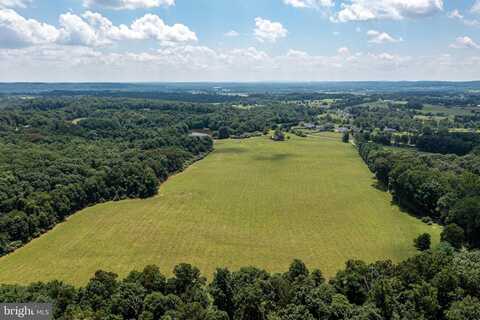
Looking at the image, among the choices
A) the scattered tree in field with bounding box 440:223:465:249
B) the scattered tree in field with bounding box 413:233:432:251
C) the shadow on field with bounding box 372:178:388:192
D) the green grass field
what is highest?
the scattered tree in field with bounding box 440:223:465:249

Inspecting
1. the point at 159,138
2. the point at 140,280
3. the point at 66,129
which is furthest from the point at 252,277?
the point at 66,129

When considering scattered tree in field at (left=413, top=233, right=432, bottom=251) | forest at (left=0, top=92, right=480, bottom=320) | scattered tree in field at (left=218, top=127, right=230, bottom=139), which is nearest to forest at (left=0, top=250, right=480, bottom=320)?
A: forest at (left=0, top=92, right=480, bottom=320)

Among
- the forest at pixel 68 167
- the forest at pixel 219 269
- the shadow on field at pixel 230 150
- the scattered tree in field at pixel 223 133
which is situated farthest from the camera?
the scattered tree in field at pixel 223 133

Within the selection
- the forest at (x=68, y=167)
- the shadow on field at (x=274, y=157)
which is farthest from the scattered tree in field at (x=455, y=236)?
the shadow on field at (x=274, y=157)

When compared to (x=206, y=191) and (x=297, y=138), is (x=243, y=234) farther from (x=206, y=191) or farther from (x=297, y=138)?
(x=297, y=138)

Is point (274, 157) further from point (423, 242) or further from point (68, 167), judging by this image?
point (423, 242)

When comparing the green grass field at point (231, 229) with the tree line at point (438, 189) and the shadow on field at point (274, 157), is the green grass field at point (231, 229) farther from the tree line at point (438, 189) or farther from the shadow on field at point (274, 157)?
the shadow on field at point (274, 157)

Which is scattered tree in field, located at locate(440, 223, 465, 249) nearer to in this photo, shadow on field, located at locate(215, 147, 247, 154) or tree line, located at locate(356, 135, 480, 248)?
tree line, located at locate(356, 135, 480, 248)

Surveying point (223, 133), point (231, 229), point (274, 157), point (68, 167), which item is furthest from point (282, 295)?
point (223, 133)

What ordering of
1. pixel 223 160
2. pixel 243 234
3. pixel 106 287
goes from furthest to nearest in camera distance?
pixel 223 160 < pixel 243 234 < pixel 106 287
